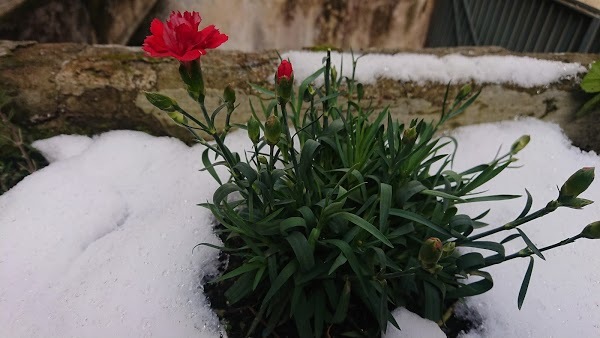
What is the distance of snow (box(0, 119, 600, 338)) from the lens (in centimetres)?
91

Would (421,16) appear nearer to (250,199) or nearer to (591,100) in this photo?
(591,100)

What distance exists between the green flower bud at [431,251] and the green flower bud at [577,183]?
25 cm

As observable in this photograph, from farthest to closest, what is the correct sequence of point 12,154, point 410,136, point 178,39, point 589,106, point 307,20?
point 307,20
point 589,106
point 12,154
point 410,136
point 178,39

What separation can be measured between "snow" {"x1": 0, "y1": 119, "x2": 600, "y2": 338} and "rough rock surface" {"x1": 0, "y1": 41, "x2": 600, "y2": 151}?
7cm

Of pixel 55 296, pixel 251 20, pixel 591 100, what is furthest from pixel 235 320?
pixel 251 20

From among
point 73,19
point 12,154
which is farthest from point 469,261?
point 73,19

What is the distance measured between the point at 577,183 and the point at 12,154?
150 centimetres

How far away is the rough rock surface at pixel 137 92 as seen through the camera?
51.7 inches

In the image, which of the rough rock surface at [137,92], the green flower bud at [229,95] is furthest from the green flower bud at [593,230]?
the rough rock surface at [137,92]

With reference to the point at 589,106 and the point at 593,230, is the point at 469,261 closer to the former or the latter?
the point at 593,230

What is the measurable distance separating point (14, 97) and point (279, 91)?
1.06m

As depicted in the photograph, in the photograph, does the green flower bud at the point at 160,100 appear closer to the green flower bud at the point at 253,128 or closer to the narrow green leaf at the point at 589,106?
the green flower bud at the point at 253,128

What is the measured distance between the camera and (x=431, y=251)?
636mm

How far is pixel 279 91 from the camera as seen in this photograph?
2.23 feet
